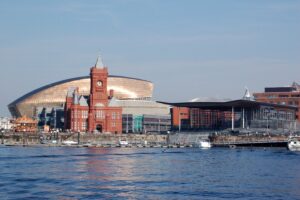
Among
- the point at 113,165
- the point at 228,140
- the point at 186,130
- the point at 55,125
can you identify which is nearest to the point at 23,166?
the point at 113,165

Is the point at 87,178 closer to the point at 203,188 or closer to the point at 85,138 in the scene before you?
the point at 203,188

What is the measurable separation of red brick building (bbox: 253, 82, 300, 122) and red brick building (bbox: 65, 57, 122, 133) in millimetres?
49033

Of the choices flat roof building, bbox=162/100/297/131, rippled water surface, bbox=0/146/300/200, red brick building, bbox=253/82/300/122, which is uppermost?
red brick building, bbox=253/82/300/122

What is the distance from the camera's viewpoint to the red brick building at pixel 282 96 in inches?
7100

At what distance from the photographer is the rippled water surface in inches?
1731

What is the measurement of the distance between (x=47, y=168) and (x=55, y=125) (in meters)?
109

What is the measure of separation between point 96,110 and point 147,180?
96.9 m

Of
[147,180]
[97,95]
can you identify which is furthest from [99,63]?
[147,180]

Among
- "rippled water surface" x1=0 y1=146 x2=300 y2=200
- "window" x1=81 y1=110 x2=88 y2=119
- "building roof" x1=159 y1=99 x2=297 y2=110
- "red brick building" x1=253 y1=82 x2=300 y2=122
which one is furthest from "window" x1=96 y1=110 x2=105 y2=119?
"rippled water surface" x1=0 y1=146 x2=300 y2=200

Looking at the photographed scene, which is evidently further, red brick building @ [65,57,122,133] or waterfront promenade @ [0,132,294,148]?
red brick building @ [65,57,122,133]

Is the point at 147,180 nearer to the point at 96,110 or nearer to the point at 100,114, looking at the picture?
the point at 96,110

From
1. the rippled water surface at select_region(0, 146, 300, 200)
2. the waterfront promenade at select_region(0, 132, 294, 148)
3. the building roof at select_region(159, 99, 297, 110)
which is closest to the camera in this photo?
the rippled water surface at select_region(0, 146, 300, 200)

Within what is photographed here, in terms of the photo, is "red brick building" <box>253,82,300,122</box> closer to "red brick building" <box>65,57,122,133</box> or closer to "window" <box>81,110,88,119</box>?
"red brick building" <box>65,57,122,133</box>

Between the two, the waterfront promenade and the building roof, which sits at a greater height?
the building roof
